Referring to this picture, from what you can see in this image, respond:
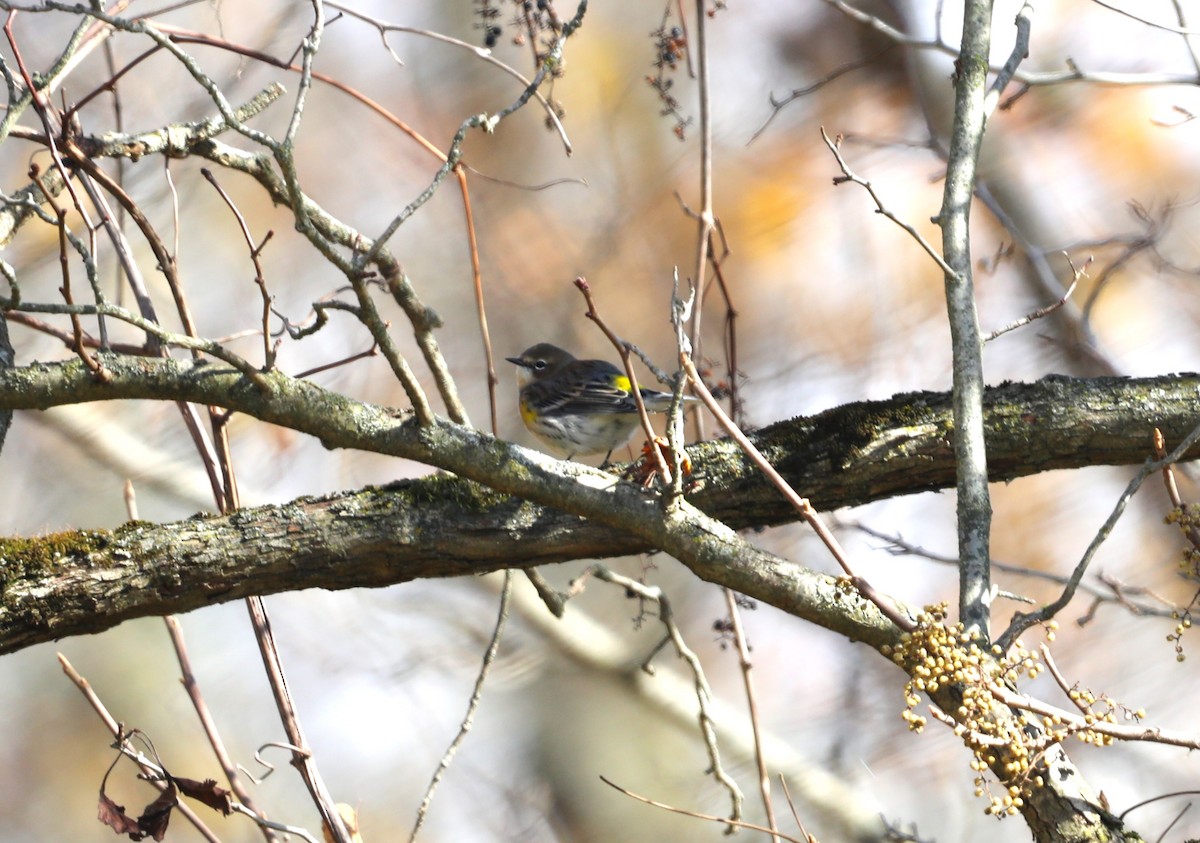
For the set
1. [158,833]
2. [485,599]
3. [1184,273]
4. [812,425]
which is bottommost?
[158,833]

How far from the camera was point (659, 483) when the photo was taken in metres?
2.25

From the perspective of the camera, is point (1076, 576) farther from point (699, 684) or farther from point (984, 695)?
point (699, 684)

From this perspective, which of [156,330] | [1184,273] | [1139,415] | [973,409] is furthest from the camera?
[1184,273]

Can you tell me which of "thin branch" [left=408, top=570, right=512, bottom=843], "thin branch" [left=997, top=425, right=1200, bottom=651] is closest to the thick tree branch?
"thin branch" [left=997, top=425, right=1200, bottom=651]

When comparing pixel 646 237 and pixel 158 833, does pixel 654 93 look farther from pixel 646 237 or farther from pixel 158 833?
pixel 158 833

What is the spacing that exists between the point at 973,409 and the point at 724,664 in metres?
3.93

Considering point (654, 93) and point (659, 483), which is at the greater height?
point (654, 93)

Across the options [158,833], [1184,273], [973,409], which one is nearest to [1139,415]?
[973,409]

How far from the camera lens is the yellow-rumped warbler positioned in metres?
4.69

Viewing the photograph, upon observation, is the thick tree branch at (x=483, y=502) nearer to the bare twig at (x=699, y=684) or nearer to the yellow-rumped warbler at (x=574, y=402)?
the bare twig at (x=699, y=684)

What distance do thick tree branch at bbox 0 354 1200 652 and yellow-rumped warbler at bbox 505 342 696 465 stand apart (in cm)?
171

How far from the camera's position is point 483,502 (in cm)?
258

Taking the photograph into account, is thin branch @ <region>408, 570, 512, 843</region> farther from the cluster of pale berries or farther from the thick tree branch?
the cluster of pale berries

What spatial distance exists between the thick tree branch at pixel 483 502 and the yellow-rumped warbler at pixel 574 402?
171cm
